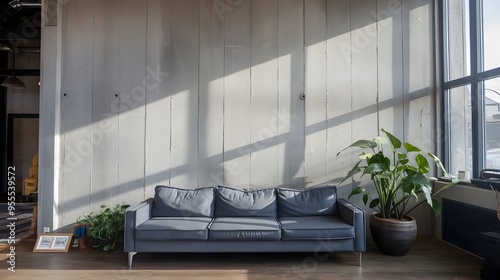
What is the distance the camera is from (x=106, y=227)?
10.9 ft

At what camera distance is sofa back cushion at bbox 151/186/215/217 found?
11.2 ft

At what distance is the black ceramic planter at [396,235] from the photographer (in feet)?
10.2

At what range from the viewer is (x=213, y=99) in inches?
152

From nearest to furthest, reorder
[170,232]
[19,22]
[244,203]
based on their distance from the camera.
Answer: [170,232]
[244,203]
[19,22]

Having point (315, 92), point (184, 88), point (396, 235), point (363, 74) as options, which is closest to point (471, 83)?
point (363, 74)

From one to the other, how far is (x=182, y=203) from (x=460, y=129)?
3.62 meters

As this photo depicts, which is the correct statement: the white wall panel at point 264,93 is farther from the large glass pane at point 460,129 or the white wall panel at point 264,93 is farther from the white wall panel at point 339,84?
the large glass pane at point 460,129

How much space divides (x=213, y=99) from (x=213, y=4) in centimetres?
130

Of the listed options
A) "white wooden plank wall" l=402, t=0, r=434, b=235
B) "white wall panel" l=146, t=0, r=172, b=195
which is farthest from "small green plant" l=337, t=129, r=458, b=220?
"white wall panel" l=146, t=0, r=172, b=195

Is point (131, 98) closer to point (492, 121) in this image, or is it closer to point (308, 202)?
point (308, 202)

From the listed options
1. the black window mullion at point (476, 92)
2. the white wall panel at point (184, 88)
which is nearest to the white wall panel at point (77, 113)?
the white wall panel at point (184, 88)

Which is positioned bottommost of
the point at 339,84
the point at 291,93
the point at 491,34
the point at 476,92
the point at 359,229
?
the point at 359,229

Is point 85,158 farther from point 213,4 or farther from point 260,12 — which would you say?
point 260,12

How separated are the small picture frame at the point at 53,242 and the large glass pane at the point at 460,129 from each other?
4912 mm
